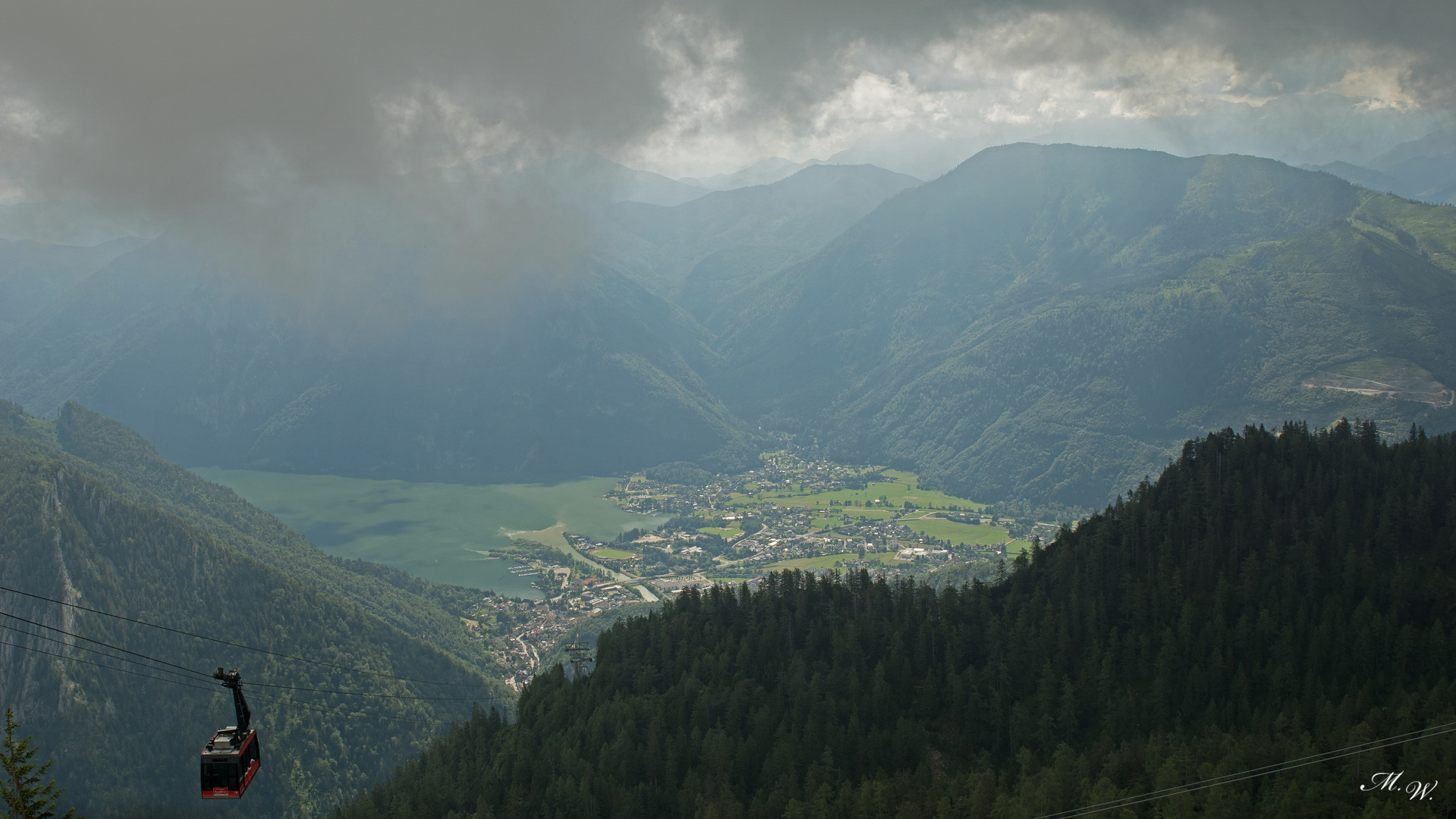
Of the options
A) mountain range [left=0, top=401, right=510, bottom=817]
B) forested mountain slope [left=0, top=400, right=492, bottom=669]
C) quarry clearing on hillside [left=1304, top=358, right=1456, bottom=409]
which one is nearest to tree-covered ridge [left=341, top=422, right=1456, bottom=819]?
mountain range [left=0, top=401, right=510, bottom=817]

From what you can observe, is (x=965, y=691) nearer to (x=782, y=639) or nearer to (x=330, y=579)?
(x=782, y=639)

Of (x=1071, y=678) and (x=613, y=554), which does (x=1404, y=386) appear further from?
(x=1071, y=678)

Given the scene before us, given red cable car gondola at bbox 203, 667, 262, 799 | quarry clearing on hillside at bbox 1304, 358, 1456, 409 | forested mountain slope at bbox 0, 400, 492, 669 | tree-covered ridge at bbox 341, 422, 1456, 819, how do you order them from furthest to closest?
quarry clearing on hillside at bbox 1304, 358, 1456, 409, forested mountain slope at bbox 0, 400, 492, 669, tree-covered ridge at bbox 341, 422, 1456, 819, red cable car gondola at bbox 203, 667, 262, 799

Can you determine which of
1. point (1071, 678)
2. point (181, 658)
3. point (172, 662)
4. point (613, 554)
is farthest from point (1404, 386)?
point (172, 662)

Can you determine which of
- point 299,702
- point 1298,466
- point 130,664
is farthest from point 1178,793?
point 130,664

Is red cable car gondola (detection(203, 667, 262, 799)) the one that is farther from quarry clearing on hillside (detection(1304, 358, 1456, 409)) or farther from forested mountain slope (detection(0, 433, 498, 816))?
quarry clearing on hillside (detection(1304, 358, 1456, 409))

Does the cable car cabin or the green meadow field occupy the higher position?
the green meadow field

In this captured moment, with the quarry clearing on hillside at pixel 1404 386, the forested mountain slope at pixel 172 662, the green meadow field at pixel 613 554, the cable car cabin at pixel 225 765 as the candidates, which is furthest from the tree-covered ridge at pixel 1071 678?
the quarry clearing on hillside at pixel 1404 386
